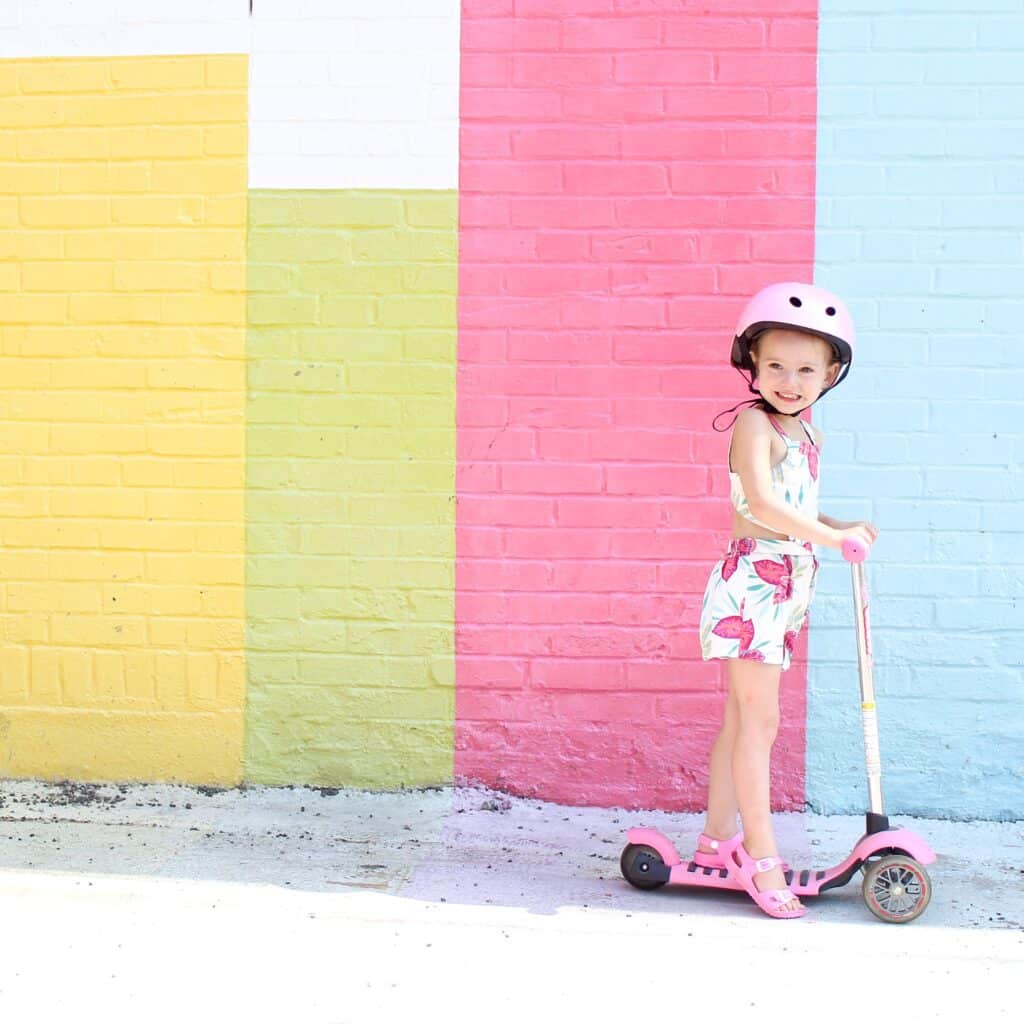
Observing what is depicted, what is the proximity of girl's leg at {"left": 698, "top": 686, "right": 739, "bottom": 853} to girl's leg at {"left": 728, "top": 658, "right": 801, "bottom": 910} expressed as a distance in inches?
4.8

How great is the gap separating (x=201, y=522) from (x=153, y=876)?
4.14ft

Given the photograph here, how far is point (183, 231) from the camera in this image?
4.72m

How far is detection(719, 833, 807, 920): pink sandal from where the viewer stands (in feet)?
12.3

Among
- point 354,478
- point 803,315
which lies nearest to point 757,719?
point 803,315

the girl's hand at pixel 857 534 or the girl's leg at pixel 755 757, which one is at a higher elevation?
the girl's hand at pixel 857 534

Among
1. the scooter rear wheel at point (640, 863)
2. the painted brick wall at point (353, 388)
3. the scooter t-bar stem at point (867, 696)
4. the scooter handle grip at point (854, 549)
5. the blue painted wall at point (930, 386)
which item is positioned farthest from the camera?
the painted brick wall at point (353, 388)

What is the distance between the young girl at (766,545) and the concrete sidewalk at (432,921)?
23cm

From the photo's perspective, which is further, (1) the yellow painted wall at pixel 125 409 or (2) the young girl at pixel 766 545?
(1) the yellow painted wall at pixel 125 409

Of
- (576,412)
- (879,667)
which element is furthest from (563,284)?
(879,667)

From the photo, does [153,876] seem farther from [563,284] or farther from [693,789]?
[563,284]

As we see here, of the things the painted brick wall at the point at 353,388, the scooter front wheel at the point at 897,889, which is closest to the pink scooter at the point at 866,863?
the scooter front wheel at the point at 897,889

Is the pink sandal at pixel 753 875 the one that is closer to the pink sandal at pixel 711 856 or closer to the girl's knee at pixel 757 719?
the pink sandal at pixel 711 856

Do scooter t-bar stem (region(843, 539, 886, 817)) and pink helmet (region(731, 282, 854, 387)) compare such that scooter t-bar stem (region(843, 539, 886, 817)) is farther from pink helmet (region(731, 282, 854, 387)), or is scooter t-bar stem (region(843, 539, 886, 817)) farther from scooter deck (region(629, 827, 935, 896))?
pink helmet (region(731, 282, 854, 387))

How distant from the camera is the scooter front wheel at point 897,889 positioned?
369 cm
